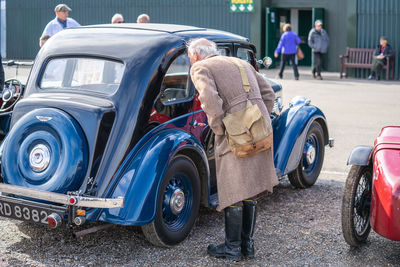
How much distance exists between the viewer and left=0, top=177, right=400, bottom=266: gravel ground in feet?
15.1

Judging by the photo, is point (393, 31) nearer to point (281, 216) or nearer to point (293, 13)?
point (293, 13)

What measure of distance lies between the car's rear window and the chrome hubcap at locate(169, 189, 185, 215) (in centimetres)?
98

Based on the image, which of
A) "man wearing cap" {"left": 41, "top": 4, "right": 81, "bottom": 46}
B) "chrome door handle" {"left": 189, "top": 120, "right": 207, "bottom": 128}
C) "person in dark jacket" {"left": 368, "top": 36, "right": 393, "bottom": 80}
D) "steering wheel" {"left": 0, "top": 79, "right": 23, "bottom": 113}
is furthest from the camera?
"person in dark jacket" {"left": 368, "top": 36, "right": 393, "bottom": 80}

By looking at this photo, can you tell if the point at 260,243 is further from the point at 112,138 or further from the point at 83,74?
the point at 83,74

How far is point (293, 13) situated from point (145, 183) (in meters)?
20.1

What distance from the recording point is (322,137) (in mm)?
6949

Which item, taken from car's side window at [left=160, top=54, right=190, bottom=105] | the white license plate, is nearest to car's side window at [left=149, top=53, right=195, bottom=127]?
car's side window at [left=160, top=54, right=190, bottom=105]

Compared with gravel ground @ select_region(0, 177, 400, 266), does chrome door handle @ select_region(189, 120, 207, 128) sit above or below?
above

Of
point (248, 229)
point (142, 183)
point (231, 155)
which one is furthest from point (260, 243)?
point (142, 183)

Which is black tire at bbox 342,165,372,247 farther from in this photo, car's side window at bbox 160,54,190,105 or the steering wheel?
the steering wheel

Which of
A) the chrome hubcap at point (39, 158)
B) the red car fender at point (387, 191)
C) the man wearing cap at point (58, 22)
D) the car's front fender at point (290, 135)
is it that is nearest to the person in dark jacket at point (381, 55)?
the man wearing cap at point (58, 22)

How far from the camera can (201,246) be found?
4.93 metres

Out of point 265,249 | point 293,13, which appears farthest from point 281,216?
point 293,13

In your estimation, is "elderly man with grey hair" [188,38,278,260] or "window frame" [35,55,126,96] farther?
"window frame" [35,55,126,96]
